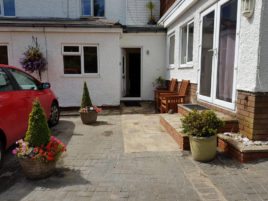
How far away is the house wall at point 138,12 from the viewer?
12.7 metres

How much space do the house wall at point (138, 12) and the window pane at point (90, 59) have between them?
14.7 ft

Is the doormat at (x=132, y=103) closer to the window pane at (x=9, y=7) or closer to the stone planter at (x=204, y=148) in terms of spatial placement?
the stone planter at (x=204, y=148)

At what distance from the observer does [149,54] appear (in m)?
10.5

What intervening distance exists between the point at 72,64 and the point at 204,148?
22.6 ft

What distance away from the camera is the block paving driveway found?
2.89 metres

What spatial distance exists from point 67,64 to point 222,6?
6.25 m

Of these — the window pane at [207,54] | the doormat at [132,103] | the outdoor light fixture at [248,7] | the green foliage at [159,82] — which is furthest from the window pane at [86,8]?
the outdoor light fixture at [248,7]

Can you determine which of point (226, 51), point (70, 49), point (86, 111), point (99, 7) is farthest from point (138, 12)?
point (226, 51)

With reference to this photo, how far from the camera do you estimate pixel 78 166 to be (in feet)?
12.5

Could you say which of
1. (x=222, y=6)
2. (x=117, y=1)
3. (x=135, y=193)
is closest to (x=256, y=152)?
(x=135, y=193)

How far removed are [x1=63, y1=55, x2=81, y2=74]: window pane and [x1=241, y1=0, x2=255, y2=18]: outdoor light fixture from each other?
258 inches

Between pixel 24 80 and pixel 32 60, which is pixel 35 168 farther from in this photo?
pixel 32 60

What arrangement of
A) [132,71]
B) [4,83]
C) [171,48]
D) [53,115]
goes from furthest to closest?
1. [132,71]
2. [171,48]
3. [53,115]
4. [4,83]

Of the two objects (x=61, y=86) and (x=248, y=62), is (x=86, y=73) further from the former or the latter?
(x=248, y=62)
